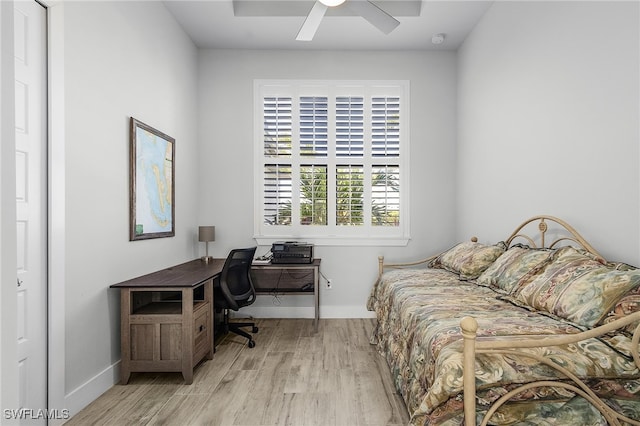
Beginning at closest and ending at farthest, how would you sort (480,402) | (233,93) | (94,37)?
(480,402) → (94,37) → (233,93)

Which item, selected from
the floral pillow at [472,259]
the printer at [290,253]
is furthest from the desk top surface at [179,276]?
the floral pillow at [472,259]

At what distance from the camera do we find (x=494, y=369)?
1366mm

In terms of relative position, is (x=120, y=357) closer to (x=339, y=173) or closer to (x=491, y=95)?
(x=339, y=173)

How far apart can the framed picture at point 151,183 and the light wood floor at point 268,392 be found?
113cm

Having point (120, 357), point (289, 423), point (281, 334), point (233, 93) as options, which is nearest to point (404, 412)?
point (289, 423)

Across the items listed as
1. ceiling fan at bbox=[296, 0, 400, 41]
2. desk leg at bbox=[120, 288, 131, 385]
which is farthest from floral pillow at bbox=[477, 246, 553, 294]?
desk leg at bbox=[120, 288, 131, 385]

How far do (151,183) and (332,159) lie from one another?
6.62 feet

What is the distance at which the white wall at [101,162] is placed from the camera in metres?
2.18

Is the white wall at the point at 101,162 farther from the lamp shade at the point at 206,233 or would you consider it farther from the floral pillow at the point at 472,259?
the floral pillow at the point at 472,259

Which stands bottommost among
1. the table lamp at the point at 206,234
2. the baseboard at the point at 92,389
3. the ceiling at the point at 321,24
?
the baseboard at the point at 92,389

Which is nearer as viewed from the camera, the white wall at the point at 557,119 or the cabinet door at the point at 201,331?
the white wall at the point at 557,119

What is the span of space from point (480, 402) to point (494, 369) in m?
0.13

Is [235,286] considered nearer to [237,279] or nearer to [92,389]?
[237,279]

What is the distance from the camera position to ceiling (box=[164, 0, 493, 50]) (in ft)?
11.4
